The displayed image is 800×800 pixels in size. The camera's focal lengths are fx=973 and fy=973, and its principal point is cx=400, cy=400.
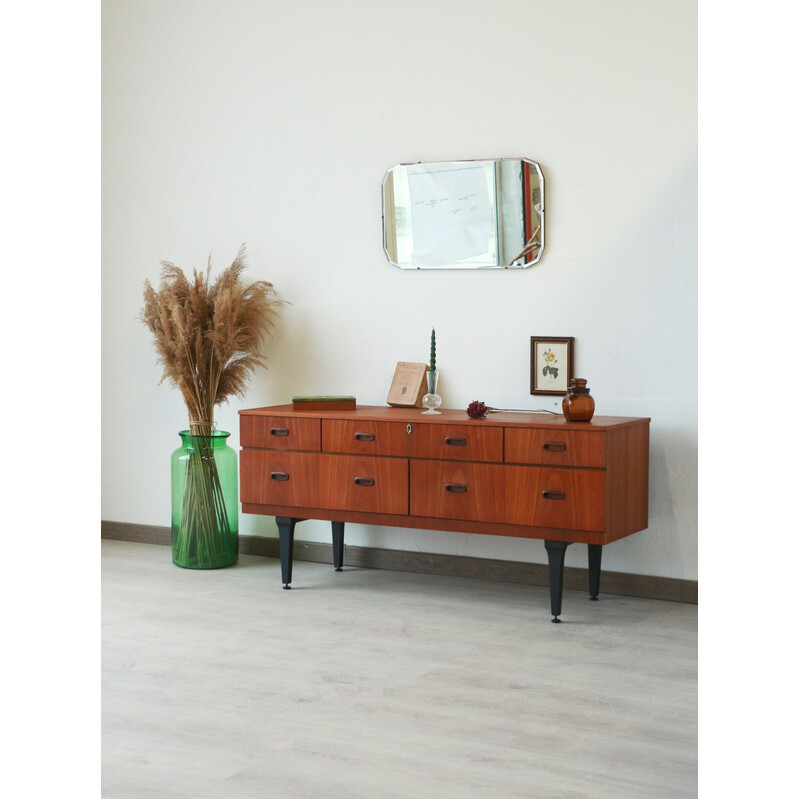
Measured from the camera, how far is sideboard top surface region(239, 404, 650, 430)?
3.65 metres

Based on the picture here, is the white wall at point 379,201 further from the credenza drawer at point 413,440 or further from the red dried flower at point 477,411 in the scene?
the credenza drawer at point 413,440

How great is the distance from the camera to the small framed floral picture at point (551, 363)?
4094mm

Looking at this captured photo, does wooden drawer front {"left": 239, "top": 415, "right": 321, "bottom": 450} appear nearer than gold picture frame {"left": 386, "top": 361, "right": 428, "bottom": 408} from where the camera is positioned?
Yes

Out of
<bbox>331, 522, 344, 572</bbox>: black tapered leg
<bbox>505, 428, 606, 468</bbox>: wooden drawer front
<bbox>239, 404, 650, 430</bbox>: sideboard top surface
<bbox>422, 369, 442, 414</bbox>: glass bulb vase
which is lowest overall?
<bbox>331, 522, 344, 572</bbox>: black tapered leg

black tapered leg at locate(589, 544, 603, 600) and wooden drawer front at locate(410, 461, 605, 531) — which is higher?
wooden drawer front at locate(410, 461, 605, 531)

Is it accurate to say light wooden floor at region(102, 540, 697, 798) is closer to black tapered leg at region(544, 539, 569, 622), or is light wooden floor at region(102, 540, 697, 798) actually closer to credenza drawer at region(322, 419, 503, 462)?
black tapered leg at region(544, 539, 569, 622)

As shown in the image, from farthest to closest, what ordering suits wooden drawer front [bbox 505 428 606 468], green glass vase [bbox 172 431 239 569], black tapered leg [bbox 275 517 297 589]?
green glass vase [bbox 172 431 239 569], black tapered leg [bbox 275 517 297 589], wooden drawer front [bbox 505 428 606 468]

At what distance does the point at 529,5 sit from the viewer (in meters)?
4.07

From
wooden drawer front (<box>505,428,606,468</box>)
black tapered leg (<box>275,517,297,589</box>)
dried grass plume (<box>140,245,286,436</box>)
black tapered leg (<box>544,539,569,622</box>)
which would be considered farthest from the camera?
dried grass plume (<box>140,245,286,436</box>)

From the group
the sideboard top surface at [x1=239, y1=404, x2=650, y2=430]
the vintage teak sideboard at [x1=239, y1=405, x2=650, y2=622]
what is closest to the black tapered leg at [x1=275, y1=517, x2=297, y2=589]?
the vintage teak sideboard at [x1=239, y1=405, x2=650, y2=622]

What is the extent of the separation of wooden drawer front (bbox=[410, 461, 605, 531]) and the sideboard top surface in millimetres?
165
